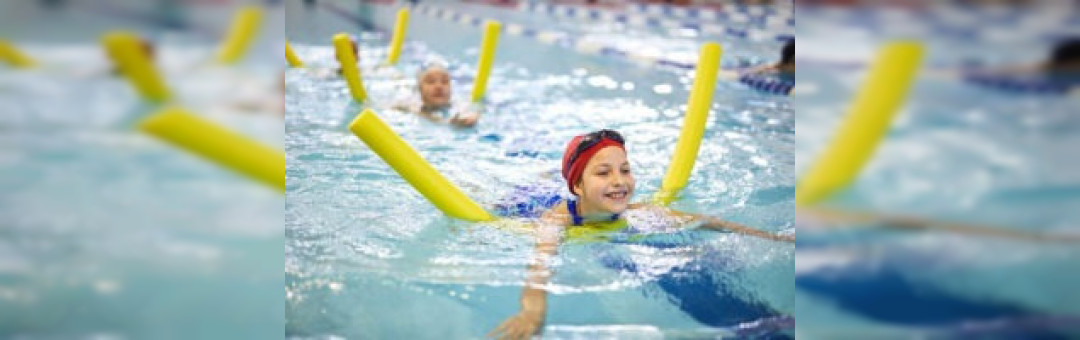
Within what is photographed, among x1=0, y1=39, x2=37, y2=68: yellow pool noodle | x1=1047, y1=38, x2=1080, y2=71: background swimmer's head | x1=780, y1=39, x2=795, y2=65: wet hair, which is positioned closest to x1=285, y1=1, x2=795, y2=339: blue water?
x1=780, y1=39, x2=795, y2=65: wet hair

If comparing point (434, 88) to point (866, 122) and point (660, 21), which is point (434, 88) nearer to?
point (866, 122)

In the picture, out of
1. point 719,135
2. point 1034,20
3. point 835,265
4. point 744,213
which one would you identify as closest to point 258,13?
point 835,265

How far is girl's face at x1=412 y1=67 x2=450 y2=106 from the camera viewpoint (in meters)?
5.16

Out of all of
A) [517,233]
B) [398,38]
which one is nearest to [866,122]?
[517,233]

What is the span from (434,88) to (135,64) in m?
3.88

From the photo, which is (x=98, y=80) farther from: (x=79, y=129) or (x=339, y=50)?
(x=339, y=50)

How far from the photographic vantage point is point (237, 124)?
47.8 inches

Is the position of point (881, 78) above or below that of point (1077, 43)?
below

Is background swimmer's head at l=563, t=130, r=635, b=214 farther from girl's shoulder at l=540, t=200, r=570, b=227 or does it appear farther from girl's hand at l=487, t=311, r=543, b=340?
girl's hand at l=487, t=311, r=543, b=340

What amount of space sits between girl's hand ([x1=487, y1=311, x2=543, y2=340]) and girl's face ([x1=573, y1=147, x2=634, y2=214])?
642 mm

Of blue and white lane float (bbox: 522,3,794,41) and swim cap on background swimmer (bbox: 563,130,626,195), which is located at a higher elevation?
blue and white lane float (bbox: 522,3,794,41)

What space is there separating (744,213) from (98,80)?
272 centimetres

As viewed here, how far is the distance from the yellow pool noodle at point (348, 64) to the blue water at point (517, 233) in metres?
0.17

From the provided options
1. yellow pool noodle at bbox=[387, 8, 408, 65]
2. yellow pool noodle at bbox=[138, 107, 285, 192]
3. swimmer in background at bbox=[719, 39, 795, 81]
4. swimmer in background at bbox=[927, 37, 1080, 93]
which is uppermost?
yellow pool noodle at bbox=[387, 8, 408, 65]
